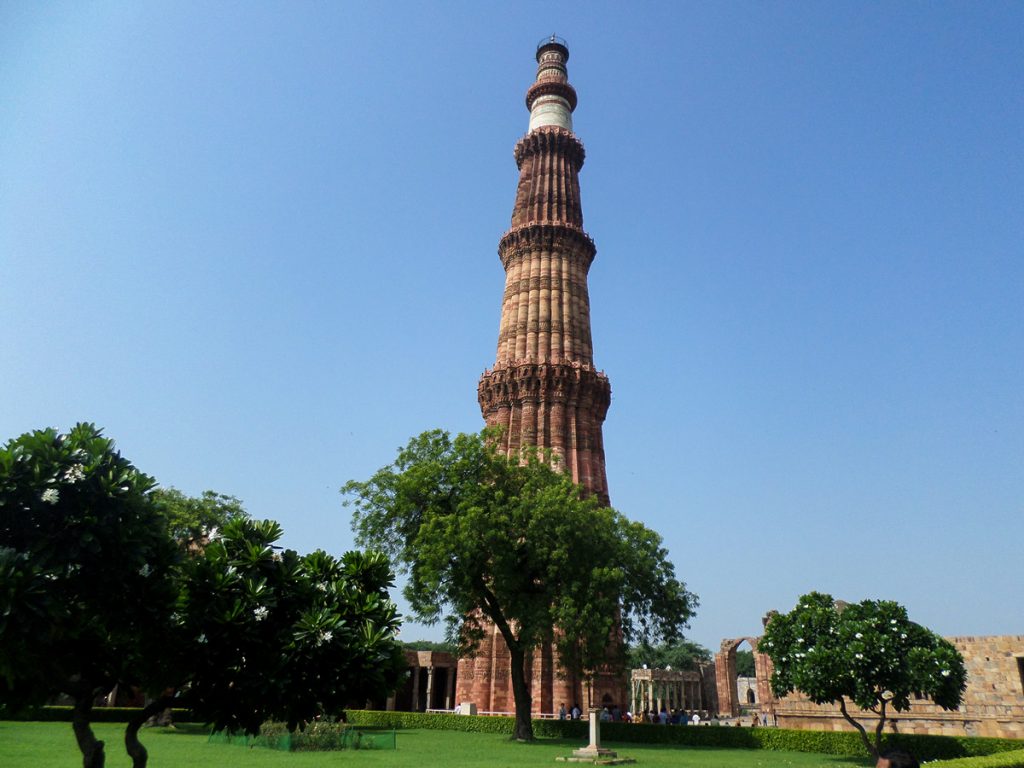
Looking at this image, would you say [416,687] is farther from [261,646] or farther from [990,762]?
[261,646]

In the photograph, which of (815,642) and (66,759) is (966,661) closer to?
(815,642)

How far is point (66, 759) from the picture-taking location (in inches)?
691

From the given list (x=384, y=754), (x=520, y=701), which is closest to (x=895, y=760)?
(x=384, y=754)

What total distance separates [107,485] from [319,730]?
17182 millimetres

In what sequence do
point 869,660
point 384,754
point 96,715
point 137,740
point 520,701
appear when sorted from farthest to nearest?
point 96,715 < point 520,701 < point 869,660 < point 384,754 < point 137,740

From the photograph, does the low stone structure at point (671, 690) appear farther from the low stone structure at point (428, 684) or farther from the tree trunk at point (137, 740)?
the tree trunk at point (137, 740)

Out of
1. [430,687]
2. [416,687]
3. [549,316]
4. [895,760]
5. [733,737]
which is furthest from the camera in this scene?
[416,687]

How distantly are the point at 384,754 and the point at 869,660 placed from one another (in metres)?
14.2

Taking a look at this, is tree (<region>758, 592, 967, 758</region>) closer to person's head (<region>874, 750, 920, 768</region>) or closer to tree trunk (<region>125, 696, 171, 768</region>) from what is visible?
person's head (<region>874, 750, 920, 768</region>)

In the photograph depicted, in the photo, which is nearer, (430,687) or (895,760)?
(895,760)

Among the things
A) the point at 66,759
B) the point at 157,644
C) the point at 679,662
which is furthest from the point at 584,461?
the point at 679,662

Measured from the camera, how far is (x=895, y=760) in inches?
303

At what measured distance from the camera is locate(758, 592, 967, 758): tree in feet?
69.6

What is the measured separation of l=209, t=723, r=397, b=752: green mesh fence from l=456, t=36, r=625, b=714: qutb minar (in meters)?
13.6
